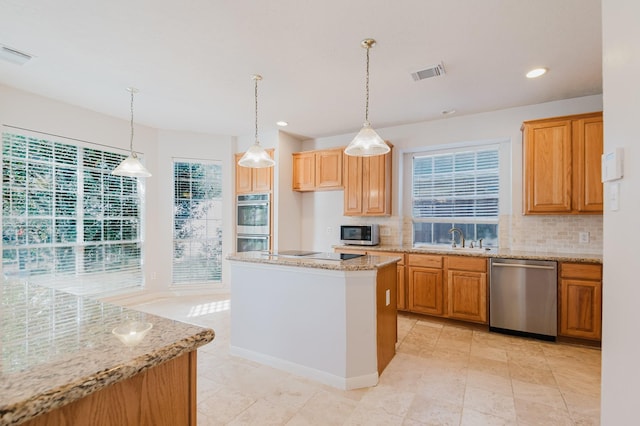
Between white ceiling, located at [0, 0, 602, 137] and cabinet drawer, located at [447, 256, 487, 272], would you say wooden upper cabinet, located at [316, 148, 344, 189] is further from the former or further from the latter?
cabinet drawer, located at [447, 256, 487, 272]

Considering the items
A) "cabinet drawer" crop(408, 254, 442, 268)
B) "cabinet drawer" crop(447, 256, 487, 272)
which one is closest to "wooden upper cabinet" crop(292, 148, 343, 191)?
"cabinet drawer" crop(408, 254, 442, 268)

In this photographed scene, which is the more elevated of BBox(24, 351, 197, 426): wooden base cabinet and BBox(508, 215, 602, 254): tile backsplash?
BBox(508, 215, 602, 254): tile backsplash

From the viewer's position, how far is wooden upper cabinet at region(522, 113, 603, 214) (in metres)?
3.20

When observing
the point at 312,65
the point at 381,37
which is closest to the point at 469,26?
the point at 381,37

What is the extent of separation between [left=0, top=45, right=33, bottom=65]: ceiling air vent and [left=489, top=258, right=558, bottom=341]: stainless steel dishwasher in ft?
16.9

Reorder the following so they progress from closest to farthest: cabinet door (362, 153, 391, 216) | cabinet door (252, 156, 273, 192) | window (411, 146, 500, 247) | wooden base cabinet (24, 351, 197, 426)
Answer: wooden base cabinet (24, 351, 197, 426) → window (411, 146, 500, 247) → cabinet door (362, 153, 391, 216) → cabinet door (252, 156, 273, 192)

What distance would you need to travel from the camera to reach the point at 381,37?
2.39 metres

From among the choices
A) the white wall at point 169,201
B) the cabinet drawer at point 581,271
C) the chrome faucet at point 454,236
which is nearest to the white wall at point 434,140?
the cabinet drawer at point 581,271

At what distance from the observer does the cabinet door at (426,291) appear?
3748 mm

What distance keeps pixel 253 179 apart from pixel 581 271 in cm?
452

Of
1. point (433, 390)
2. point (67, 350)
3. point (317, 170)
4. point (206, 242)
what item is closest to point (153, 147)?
point (206, 242)

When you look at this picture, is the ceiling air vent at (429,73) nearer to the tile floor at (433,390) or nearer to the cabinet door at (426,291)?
the cabinet door at (426,291)

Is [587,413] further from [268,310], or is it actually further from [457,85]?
[457,85]

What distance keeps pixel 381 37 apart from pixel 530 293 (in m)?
3.06
